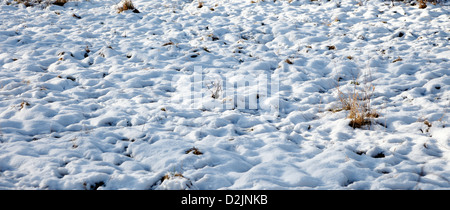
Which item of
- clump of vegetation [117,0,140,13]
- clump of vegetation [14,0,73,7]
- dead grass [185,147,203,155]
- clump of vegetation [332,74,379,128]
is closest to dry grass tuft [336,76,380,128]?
clump of vegetation [332,74,379,128]

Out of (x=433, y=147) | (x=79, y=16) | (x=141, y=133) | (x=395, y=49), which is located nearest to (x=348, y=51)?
(x=395, y=49)

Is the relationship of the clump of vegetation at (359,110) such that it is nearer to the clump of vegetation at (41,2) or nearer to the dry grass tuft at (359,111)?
the dry grass tuft at (359,111)

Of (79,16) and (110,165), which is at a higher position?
(79,16)

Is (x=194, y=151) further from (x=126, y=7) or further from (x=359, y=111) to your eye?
(x=126, y=7)

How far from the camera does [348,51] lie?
237 inches

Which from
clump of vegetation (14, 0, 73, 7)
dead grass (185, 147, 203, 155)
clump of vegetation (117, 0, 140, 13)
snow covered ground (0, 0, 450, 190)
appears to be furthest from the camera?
clump of vegetation (14, 0, 73, 7)

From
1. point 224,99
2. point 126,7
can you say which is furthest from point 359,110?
point 126,7

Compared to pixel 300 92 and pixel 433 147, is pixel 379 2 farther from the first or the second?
pixel 433 147

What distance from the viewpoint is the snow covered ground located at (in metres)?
2.86

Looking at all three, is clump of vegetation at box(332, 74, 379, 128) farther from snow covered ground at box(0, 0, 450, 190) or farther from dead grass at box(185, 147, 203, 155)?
dead grass at box(185, 147, 203, 155)

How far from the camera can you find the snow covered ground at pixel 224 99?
2.86 meters

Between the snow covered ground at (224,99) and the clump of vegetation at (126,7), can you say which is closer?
the snow covered ground at (224,99)

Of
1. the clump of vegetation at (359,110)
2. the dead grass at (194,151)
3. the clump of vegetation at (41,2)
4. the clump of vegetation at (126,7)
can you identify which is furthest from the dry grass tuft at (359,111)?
the clump of vegetation at (41,2)
